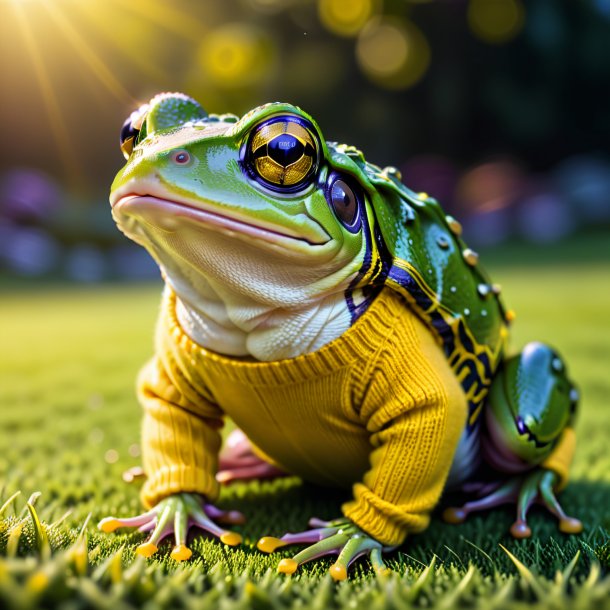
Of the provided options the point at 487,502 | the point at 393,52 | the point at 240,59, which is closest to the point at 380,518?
the point at 487,502

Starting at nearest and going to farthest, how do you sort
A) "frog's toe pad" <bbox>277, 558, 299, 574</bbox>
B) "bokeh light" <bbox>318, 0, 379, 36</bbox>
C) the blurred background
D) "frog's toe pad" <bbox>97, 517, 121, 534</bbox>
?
1. "frog's toe pad" <bbox>277, 558, 299, 574</bbox>
2. "frog's toe pad" <bbox>97, 517, 121, 534</bbox>
3. the blurred background
4. "bokeh light" <bbox>318, 0, 379, 36</bbox>

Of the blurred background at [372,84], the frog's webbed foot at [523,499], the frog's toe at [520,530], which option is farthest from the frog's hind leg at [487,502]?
the blurred background at [372,84]

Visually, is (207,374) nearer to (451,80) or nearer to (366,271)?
(366,271)

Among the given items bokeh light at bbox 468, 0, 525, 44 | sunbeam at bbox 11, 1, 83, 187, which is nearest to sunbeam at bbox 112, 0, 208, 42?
sunbeam at bbox 11, 1, 83, 187

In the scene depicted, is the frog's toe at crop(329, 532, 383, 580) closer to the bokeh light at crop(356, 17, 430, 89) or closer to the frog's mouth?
the frog's mouth

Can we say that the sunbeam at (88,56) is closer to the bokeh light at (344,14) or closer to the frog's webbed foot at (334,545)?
the bokeh light at (344,14)
